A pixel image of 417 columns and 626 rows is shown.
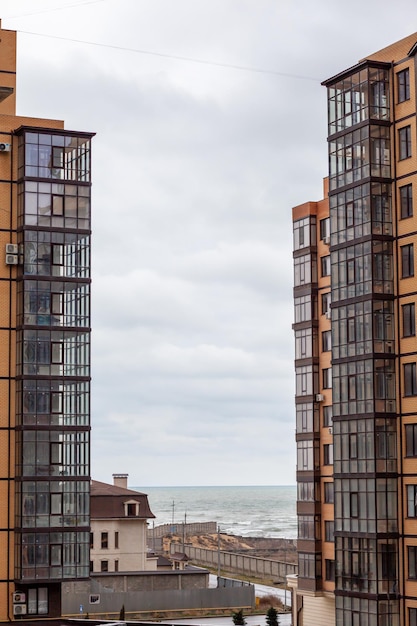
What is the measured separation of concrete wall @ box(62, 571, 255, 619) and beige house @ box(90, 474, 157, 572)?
8.63 m

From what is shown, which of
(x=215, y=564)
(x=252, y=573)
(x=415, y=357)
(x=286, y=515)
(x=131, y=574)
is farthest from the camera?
(x=286, y=515)

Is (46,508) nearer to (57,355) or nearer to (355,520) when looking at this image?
(57,355)

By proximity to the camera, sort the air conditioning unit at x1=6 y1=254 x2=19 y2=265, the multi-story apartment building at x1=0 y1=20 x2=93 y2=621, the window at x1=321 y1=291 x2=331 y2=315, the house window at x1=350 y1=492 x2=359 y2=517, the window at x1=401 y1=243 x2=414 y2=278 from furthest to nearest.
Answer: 1. the window at x1=321 y1=291 x2=331 y2=315
2. the air conditioning unit at x1=6 y1=254 x2=19 y2=265
3. the multi-story apartment building at x1=0 y1=20 x2=93 y2=621
4. the house window at x1=350 y1=492 x2=359 y2=517
5. the window at x1=401 y1=243 x2=414 y2=278

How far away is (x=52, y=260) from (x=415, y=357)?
12.7 metres

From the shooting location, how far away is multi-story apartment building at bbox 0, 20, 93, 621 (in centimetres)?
3672

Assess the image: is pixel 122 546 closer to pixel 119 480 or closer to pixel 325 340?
pixel 119 480

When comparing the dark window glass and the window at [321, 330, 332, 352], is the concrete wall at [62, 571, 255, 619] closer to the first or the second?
the dark window glass

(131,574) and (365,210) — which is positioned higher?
(365,210)

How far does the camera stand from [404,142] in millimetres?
35438

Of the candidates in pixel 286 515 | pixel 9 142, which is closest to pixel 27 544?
pixel 9 142

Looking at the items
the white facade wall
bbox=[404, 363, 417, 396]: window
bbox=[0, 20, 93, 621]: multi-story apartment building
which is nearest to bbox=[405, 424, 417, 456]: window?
bbox=[404, 363, 417, 396]: window

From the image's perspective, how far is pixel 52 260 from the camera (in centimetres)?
3812

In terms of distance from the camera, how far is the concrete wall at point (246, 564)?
272ft

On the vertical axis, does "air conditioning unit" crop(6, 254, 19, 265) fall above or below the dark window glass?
above
